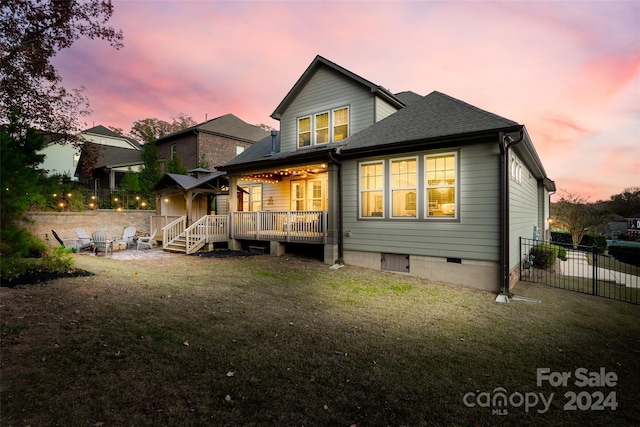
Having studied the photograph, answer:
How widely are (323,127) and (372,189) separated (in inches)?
Result: 161

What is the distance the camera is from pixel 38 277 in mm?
6703

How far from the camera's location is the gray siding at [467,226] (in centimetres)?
787

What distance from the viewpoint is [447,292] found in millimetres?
7590

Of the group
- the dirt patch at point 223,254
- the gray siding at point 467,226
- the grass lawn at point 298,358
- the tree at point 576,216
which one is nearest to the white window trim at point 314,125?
the gray siding at point 467,226

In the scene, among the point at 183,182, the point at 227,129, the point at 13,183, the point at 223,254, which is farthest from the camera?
the point at 227,129

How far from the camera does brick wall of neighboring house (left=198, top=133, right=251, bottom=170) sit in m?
27.1

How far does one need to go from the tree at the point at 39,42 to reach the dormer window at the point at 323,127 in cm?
756

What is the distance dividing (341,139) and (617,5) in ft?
27.9

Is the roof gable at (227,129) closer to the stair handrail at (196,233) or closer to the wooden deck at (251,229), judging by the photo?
the wooden deck at (251,229)

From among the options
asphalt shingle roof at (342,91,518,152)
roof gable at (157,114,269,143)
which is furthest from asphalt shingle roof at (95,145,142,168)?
asphalt shingle roof at (342,91,518,152)

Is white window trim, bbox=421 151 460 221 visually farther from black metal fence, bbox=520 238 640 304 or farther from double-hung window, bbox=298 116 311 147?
double-hung window, bbox=298 116 311 147

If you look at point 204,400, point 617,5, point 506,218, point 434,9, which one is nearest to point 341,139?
point 434,9

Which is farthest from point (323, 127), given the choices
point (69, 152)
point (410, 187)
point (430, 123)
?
point (69, 152)

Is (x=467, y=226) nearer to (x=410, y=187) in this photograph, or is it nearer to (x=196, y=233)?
(x=410, y=187)
